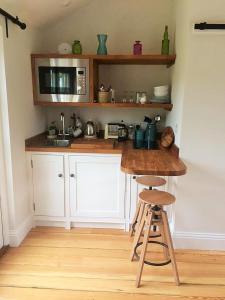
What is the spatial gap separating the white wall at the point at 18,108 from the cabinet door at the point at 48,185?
4.4 inches

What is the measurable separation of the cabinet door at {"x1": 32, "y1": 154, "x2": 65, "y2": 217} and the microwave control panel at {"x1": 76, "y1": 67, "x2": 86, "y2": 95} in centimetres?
74

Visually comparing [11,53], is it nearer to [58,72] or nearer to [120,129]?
[58,72]

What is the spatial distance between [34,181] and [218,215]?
1887mm

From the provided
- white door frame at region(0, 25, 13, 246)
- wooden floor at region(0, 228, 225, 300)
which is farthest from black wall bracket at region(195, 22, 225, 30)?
wooden floor at region(0, 228, 225, 300)

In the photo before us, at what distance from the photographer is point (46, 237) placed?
8.49 ft

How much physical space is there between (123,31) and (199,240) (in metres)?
2.44

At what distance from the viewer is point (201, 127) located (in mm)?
2191

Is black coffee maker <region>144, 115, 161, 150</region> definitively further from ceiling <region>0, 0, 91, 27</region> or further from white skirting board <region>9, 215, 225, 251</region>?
ceiling <region>0, 0, 91, 27</region>

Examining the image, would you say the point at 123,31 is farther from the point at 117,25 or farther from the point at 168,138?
the point at 168,138

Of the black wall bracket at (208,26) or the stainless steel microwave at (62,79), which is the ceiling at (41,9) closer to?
the stainless steel microwave at (62,79)

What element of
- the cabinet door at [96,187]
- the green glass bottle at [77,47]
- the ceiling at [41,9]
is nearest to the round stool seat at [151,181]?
the cabinet door at [96,187]

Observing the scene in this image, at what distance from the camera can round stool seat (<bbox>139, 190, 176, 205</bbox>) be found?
187 centimetres

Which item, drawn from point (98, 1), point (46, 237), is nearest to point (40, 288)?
point (46, 237)

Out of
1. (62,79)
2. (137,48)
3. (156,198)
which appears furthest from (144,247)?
(137,48)
